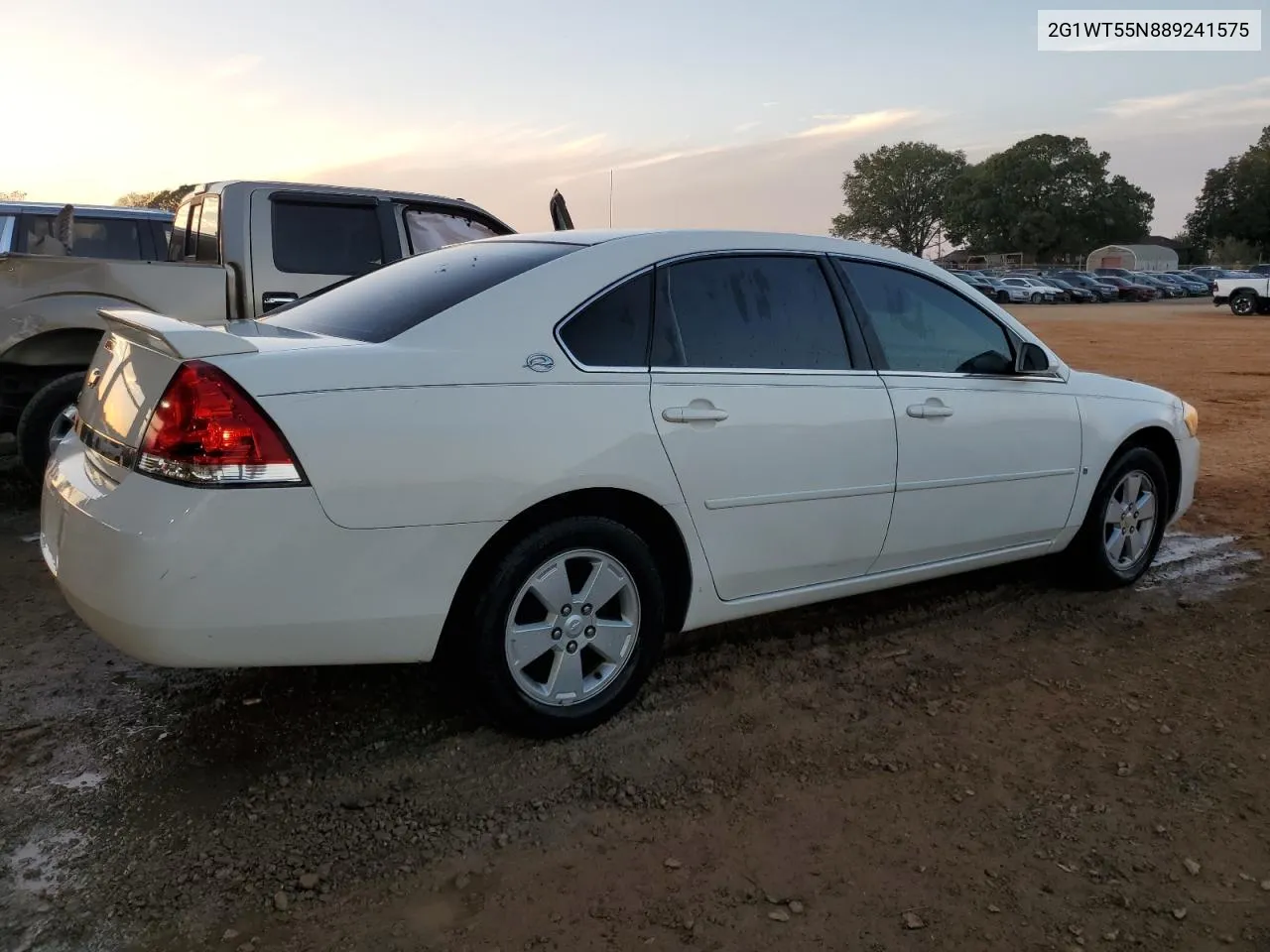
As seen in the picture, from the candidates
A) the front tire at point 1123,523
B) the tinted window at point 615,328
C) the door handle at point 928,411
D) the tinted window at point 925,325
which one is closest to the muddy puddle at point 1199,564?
the front tire at point 1123,523

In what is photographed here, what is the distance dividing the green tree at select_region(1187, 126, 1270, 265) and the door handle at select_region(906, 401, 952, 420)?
106 metres

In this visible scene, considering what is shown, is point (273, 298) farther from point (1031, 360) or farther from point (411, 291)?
point (1031, 360)

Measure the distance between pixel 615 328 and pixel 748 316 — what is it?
0.57m

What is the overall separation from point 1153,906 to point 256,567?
234cm

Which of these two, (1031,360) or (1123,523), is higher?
(1031,360)

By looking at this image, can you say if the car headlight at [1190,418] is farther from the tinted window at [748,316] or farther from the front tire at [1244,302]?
the front tire at [1244,302]

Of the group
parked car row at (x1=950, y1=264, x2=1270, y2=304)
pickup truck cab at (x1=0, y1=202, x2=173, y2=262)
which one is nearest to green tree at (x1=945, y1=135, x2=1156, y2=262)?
parked car row at (x1=950, y1=264, x2=1270, y2=304)

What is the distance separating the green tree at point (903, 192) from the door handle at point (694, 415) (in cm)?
11471

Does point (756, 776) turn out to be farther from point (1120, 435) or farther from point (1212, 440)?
point (1212, 440)

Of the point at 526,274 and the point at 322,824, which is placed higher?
the point at 526,274

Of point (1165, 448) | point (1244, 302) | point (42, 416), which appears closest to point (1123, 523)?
point (1165, 448)

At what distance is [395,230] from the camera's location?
289 inches

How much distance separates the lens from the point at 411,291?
135 inches

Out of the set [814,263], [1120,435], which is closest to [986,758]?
[814,263]
